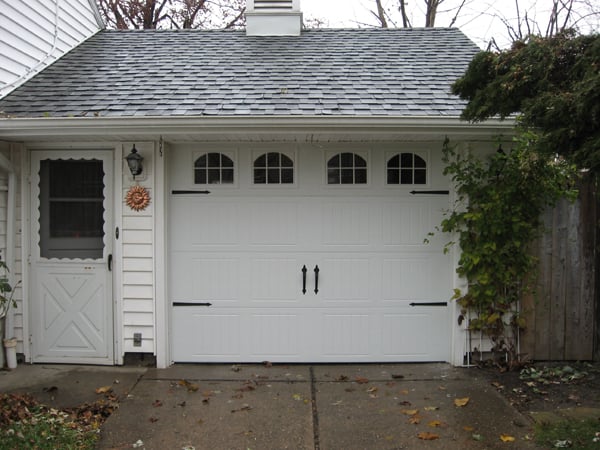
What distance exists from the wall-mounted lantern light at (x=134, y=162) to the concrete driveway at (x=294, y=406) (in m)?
2.03

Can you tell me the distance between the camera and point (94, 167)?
16.8 feet

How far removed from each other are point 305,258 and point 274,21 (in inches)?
159

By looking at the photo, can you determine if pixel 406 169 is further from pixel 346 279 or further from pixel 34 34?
pixel 34 34

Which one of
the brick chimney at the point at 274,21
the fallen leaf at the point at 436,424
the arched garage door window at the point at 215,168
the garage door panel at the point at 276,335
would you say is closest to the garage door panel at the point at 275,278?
the garage door panel at the point at 276,335

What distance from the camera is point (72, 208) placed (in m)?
5.15

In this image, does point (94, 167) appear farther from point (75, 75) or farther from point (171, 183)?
A: point (75, 75)

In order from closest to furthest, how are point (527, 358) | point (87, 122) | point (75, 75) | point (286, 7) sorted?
point (87, 122), point (527, 358), point (75, 75), point (286, 7)

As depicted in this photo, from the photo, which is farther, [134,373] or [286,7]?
[286,7]

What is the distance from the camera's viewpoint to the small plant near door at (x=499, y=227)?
466cm

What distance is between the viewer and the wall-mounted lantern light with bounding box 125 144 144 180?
15.8 feet

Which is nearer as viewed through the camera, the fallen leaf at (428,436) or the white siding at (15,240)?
the fallen leaf at (428,436)

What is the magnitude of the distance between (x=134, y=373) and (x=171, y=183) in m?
1.98

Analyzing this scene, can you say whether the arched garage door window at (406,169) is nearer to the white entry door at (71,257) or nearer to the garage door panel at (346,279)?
the garage door panel at (346,279)

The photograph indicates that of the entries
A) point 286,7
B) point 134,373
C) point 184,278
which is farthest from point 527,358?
point 286,7
